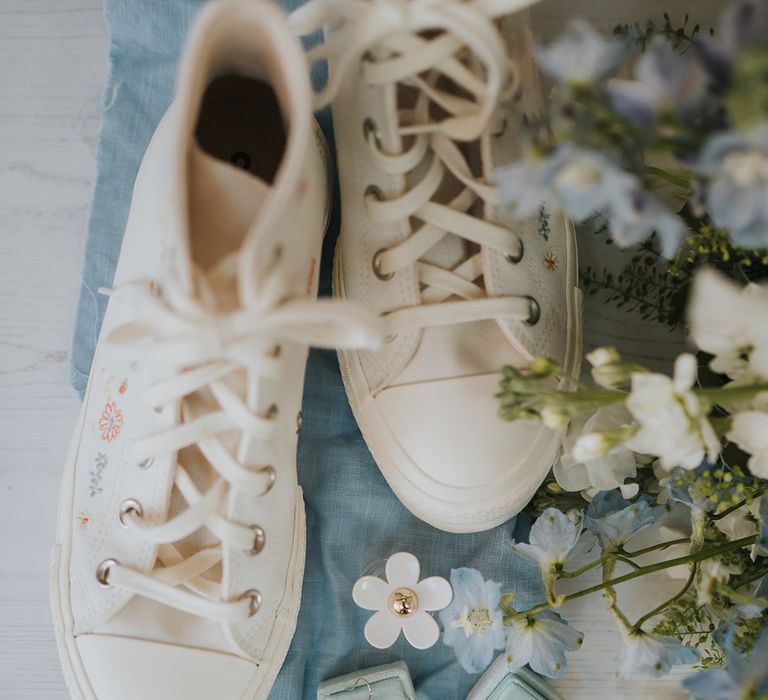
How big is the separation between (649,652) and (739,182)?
329mm

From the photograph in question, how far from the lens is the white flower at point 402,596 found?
26.6 inches

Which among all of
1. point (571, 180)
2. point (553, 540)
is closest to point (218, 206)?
point (571, 180)

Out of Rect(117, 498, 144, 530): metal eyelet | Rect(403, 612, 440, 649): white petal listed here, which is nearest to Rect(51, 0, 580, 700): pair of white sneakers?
Rect(117, 498, 144, 530): metal eyelet

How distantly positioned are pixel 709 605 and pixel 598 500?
103 millimetres

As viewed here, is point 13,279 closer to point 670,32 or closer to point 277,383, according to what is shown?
point 277,383

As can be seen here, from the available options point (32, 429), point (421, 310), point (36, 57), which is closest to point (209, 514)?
point (421, 310)

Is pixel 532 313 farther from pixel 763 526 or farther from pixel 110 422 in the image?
pixel 110 422

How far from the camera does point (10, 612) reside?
0.73 m

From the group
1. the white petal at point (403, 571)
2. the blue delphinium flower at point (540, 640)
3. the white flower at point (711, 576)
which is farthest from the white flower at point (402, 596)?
the white flower at point (711, 576)

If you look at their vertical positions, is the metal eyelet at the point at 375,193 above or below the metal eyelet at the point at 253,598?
above

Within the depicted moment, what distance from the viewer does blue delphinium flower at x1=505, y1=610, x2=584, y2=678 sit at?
0.57 m

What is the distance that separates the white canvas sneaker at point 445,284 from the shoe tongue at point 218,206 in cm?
11

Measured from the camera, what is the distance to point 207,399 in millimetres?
556

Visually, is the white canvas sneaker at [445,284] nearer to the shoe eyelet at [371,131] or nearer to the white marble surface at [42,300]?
the shoe eyelet at [371,131]
